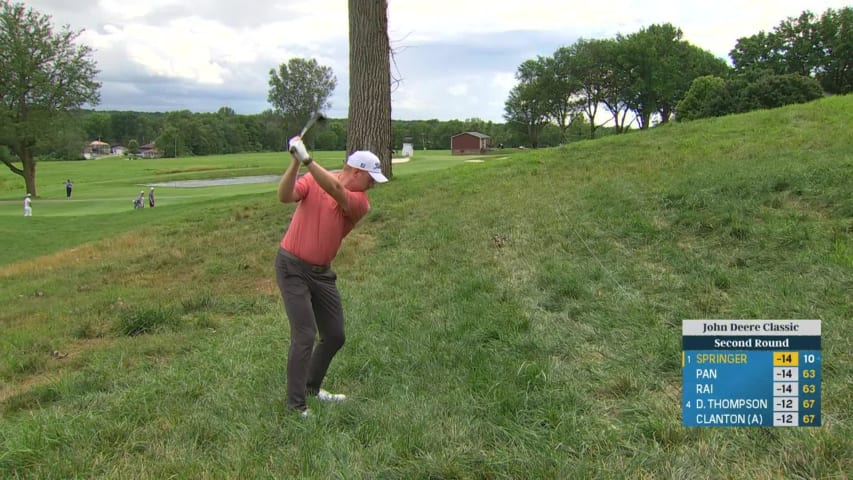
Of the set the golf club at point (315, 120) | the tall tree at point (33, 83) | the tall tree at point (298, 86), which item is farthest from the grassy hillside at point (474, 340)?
the tall tree at point (33, 83)

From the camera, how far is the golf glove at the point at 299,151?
3.28m

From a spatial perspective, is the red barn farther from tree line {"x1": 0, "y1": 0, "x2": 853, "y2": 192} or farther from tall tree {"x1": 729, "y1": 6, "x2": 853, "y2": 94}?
tall tree {"x1": 729, "y1": 6, "x2": 853, "y2": 94}

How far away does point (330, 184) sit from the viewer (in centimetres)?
338

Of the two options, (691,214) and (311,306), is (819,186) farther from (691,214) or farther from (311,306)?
(311,306)

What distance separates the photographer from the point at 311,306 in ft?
12.3

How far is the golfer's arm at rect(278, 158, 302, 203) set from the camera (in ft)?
11.3

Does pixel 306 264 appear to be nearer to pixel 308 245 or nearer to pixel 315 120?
pixel 308 245

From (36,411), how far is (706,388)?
13.5 feet

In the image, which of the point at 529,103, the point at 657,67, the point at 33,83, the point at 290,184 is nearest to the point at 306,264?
the point at 290,184

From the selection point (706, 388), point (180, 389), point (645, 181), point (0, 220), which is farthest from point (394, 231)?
point (0, 220)

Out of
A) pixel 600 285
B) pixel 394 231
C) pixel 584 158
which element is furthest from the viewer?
pixel 584 158

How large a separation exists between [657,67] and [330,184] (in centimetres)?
6546

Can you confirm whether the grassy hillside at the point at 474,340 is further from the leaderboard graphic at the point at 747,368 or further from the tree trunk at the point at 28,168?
the tree trunk at the point at 28,168

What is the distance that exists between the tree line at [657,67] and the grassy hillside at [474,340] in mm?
49489
